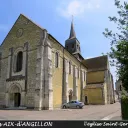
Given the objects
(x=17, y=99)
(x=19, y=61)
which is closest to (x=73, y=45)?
(x=19, y=61)

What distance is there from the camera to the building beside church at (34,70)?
2772cm

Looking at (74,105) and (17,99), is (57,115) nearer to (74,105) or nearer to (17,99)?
(74,105)

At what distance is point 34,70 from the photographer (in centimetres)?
2892

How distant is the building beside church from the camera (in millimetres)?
27719

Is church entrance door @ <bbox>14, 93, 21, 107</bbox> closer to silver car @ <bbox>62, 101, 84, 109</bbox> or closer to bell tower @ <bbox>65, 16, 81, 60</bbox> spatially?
silver car @ <bbox>62, 101, 84, 109</bbox>

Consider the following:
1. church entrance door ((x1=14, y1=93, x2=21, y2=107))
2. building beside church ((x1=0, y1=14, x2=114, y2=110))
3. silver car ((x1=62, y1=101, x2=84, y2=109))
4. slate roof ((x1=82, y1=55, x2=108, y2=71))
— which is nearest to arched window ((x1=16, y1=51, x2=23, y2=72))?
building beside church ((x1=0, y1=14, x2=114, y2=110))

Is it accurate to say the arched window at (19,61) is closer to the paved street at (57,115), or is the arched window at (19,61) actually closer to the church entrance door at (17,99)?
the church entrance door at (17,99)

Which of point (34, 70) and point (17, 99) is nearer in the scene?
point (34, 70)

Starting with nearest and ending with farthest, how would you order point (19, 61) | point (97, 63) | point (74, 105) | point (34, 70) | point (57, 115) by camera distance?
point (57, 115) < point (34, 70) < point (74, 105) < point (19, 61) < point (97, 63)

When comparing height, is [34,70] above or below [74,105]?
above

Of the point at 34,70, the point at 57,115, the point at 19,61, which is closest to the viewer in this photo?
the point at 57,115

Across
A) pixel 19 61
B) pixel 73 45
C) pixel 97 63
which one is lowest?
pixel 19 61

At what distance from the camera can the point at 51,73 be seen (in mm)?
28766

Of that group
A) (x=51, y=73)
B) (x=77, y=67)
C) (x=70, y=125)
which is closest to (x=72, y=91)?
(x=77, y=67)
